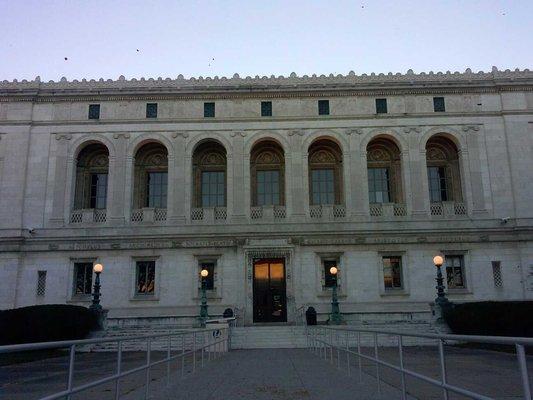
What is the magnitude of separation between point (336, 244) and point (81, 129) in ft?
64.9

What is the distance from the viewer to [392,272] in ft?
115

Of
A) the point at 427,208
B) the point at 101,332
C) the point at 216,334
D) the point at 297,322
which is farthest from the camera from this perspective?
the point at 427,208

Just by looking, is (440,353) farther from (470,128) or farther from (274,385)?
(470,128)

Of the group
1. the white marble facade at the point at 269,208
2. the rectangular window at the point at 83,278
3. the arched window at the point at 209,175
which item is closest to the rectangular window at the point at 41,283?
the white marble facade at the point at 269,208

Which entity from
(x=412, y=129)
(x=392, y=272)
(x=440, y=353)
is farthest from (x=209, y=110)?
(x=440, y=353)

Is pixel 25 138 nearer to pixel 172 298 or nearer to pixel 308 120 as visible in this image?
pixel 172 298

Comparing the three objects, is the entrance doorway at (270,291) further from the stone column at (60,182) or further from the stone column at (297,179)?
the stone column at (60,182)

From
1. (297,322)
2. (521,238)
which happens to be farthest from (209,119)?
(521,238)

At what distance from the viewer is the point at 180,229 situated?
35.2 meters

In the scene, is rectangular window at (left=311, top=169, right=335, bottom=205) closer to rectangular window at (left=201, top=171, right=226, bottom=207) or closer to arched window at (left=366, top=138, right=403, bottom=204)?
arched window at (left=366, top=138, right=403, bottom=204)

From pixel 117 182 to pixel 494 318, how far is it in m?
25.1

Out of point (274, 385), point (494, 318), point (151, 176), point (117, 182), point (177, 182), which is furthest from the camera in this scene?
point (151, 176)

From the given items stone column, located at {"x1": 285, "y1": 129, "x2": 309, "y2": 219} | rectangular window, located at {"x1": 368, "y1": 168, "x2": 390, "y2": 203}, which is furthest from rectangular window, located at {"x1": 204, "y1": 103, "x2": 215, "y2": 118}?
rectangular window, located at {"x1": 368, "y1": 168, "x2": 390, "y2": 203}

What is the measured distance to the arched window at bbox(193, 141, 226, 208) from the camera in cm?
3812
